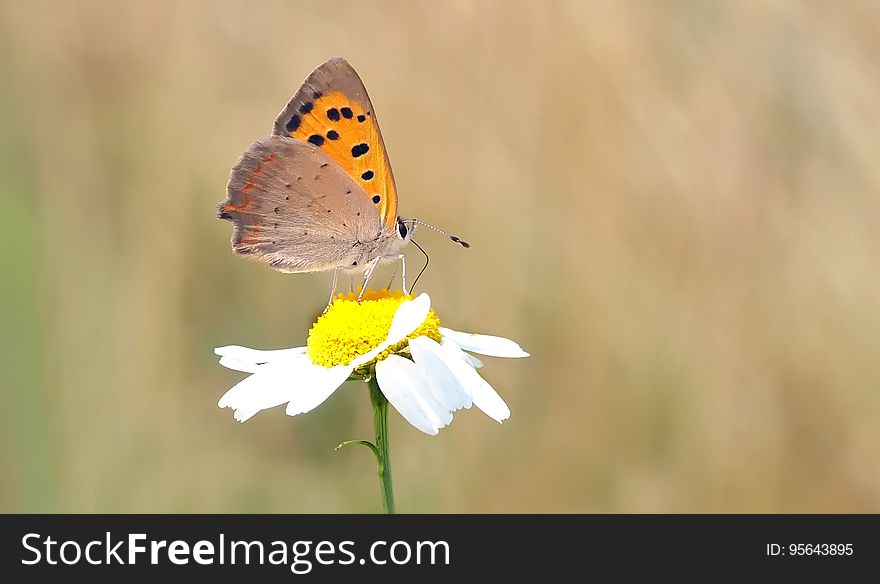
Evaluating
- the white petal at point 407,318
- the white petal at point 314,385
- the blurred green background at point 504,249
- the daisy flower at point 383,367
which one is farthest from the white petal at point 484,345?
the blurred green background at point 504,249

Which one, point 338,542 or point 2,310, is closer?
point 338,542

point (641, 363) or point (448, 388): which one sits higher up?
point (641, 363)

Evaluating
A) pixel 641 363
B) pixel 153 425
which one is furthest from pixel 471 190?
pixel 153 425

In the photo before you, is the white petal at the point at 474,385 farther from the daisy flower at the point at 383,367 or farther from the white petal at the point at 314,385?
the white petal at the point at 314,385

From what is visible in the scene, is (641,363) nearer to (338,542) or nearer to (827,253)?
(827,253)

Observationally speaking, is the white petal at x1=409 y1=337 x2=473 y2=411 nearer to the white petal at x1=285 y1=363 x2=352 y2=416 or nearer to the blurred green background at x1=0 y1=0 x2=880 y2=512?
the white petal at x1=285 y1=363 x2=352 y2=416

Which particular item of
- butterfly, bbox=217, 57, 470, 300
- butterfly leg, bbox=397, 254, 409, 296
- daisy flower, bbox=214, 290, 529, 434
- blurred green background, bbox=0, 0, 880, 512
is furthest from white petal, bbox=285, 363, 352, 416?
blurred green background, bbox=0, 0, 880, 512

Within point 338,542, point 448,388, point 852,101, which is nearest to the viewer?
point 448,388

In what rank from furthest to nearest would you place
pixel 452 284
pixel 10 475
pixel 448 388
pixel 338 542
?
1. pixel 452 284
2. pixel 10 475
3. pixel 338 542
4. pixel 448 388
